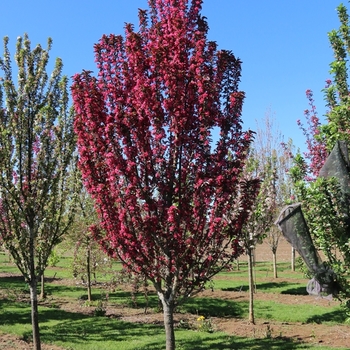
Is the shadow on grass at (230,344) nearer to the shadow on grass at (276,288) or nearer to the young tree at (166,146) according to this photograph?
the young tree at (166,146)

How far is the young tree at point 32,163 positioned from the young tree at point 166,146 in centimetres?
220

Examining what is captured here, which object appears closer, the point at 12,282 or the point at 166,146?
the point at 166,146

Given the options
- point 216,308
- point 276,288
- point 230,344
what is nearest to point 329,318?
point 216,308

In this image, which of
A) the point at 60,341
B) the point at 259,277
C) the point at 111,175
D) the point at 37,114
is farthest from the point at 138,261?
the point at 259,277

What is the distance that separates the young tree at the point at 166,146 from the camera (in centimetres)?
642

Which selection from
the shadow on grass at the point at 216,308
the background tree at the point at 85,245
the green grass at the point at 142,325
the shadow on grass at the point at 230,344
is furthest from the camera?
the background tree at the point at 85,245

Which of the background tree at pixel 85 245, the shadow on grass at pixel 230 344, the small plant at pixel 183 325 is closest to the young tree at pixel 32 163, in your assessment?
the shadow on grass at pixel 230 344

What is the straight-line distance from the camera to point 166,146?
6562 mm

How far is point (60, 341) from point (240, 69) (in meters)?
9.29

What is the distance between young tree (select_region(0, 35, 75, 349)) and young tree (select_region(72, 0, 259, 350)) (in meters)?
2.20

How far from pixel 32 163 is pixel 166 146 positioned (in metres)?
3.94

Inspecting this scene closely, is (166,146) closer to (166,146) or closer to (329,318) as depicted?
(166,146)

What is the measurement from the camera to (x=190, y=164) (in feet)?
21.8

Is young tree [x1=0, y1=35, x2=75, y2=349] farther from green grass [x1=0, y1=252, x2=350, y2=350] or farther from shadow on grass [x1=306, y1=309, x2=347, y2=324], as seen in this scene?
shadow on grass [x1=306, y1=309, x2=347, y2=324]
